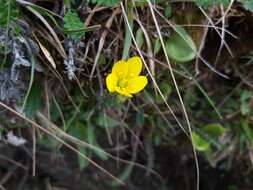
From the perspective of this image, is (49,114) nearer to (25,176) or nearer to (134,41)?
(134,41)

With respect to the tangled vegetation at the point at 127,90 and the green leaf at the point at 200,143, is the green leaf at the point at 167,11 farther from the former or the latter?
the green leaf at the point at 200,143

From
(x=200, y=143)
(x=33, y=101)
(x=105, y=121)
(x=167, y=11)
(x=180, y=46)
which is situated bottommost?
(x=200, y=143)

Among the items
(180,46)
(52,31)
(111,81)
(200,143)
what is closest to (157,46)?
(180,46)

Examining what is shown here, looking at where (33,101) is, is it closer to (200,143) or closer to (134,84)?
(134,84)

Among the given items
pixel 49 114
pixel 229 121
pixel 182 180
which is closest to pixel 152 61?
pixel 49 114

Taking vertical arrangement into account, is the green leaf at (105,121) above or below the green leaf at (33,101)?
below

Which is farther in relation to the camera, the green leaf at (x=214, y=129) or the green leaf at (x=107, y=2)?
the green leaf at (x=214, y=129)

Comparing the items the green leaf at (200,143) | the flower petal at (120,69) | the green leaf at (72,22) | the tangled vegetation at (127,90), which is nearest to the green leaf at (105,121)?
the tangled vegetation at (127,90)
